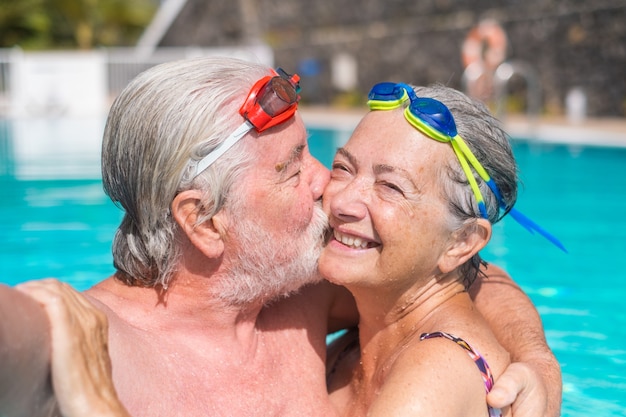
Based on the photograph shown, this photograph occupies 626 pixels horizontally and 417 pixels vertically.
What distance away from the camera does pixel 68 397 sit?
69.3 inches

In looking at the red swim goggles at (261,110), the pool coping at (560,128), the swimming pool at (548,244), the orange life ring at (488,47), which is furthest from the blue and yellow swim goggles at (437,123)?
the orange life ring at (488,47)

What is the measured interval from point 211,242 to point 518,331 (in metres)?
1.05

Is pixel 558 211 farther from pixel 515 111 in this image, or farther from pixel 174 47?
pixel 174 47

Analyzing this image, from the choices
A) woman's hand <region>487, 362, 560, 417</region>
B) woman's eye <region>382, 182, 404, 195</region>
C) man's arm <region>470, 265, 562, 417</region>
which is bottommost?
man's arm <region>470, 265, 562, 417</region>

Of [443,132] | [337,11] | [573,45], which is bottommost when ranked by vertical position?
[337,11]

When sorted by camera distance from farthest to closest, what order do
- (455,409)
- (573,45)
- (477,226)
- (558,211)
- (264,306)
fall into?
(573,45), (558,211), (264,306), (477,226), (455,409)

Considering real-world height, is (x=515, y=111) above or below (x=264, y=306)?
below

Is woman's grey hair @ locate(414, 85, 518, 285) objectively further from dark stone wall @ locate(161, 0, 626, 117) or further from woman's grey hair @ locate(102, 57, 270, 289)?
dark stone wall @ locate(161, 0, 626, 117)

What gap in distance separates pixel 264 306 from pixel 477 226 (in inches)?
32.9

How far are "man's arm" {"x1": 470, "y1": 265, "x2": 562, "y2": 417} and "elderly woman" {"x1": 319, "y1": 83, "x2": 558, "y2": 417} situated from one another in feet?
0.40

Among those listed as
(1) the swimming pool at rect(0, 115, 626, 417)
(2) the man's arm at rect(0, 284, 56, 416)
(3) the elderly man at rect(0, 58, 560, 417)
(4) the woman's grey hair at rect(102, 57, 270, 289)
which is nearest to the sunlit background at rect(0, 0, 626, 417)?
(1) the swimming pool at rect(0, 115, 626, 417)

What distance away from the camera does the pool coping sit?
1330 cm

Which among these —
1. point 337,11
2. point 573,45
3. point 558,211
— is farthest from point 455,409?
point 337,11

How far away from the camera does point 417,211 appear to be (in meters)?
2.54
